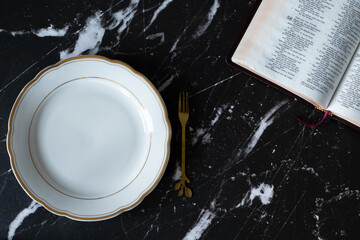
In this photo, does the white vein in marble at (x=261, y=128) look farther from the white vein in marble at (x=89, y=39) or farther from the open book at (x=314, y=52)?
the white vein in marble at (x=89, y=39)

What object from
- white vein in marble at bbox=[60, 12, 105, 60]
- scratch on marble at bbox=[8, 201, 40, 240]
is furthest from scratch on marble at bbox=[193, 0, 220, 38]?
scratch on marble at bbox=[8, 201, 40, 240]

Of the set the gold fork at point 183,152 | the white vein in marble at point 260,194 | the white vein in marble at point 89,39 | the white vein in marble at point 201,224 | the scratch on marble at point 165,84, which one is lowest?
the white vein in marble at point 201,224

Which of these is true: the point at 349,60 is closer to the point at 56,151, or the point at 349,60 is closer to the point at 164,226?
the point at 164,226

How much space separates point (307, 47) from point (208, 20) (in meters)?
0.21

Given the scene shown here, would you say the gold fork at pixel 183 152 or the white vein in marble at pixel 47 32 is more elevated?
the white vein in marble at pixel 47 32

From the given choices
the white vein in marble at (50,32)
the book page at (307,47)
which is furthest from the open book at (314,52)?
the white vein in marble at (50,32)

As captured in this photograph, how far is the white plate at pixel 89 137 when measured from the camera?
2.10 ft

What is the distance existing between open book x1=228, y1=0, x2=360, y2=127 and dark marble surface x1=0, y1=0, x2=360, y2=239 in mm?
55

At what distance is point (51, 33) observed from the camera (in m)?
0.72

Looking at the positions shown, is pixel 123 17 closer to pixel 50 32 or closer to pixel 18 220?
pixel 50 32

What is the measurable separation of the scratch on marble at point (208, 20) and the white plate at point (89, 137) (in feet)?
0.58

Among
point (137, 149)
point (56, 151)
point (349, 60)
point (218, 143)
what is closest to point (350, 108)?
point (349, 60)

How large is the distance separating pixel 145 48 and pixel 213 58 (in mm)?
148

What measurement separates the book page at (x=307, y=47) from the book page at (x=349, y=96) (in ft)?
0.04
